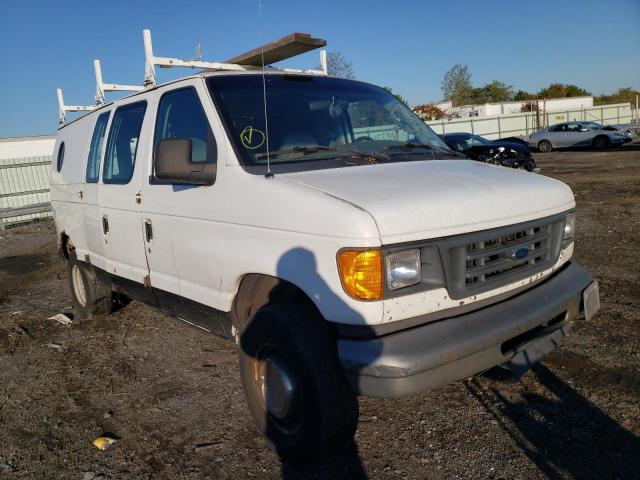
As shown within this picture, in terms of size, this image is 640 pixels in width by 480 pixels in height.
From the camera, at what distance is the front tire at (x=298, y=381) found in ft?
8.45

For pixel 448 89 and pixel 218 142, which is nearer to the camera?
pixel 218 142

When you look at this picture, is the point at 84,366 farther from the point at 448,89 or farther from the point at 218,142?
the point at 448,89

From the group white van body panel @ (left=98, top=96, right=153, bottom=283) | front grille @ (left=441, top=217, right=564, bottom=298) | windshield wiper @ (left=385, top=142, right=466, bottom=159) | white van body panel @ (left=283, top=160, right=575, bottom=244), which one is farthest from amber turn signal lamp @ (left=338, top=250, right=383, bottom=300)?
white van body panel @ (left=98, top=96, right=153, bottom=283)

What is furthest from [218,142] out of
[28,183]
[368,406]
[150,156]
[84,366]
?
[28,183]

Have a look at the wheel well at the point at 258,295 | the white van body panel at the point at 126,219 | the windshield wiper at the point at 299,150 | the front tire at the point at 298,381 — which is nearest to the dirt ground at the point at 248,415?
the front tire at the point at 298,381

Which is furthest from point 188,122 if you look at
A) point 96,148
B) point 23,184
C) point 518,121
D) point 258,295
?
point 518,121

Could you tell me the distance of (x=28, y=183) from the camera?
16.9 m

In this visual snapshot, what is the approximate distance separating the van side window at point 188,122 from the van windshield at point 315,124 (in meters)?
0.16

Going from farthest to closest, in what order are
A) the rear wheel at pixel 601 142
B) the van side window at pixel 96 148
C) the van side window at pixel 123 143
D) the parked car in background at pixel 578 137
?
the rear wheel at pixel 601 142, the parked car in background at pixel 578 137, the van side window at pixel 96 148, the van side window at pixel 123 143

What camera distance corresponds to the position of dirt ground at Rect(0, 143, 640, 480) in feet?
9.41

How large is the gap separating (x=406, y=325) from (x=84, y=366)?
3.37m

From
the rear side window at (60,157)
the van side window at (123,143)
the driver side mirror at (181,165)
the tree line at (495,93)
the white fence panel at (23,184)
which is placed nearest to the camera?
the driver side mirror at (181,165)

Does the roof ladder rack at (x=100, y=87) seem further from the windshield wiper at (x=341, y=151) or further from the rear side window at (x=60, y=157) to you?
the windshield wiper at (x=341, y=151)

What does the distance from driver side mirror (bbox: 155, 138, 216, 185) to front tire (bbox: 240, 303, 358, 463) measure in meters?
0.94
